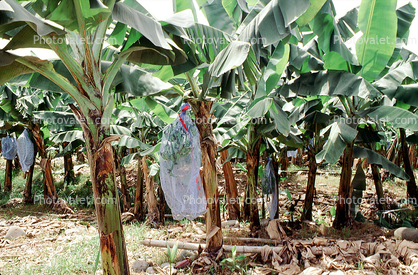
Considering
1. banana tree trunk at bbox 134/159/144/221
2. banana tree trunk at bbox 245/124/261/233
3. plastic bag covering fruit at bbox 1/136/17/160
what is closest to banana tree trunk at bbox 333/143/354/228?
banana tree trunk at bbox 245/124/261/233

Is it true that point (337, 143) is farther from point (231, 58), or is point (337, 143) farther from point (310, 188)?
point (310, 188)

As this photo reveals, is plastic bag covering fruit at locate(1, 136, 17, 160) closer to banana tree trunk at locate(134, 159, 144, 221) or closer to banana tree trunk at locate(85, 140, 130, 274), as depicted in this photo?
banana tree trunk at locate(134, 159, 144, 221)

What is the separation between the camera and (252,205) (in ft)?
18.0

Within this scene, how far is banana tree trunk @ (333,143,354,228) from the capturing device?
15.2 feet

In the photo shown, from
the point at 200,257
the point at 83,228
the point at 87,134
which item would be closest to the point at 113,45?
the point at 87,134

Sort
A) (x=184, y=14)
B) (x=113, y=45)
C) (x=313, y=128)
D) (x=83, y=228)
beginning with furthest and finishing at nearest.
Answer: (x=83, y=228), (x=313, y=128), (x=113, y=45), (x=184, y=14)

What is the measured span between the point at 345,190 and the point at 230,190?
9.12 ft

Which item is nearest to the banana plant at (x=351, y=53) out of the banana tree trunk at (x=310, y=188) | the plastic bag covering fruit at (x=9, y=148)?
the banana tree trunk at (x=310, y=188)

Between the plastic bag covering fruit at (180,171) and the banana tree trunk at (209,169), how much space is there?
0.92ft

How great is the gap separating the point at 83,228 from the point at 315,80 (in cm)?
621

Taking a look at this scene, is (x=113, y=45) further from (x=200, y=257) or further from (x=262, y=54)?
(x=200, y=257)

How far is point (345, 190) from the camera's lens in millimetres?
4789

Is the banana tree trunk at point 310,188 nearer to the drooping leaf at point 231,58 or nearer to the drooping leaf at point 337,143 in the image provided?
the drooping leaf at point 337,143

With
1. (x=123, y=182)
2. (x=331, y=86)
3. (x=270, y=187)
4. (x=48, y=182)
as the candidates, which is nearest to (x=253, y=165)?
(x=270, y=187)
